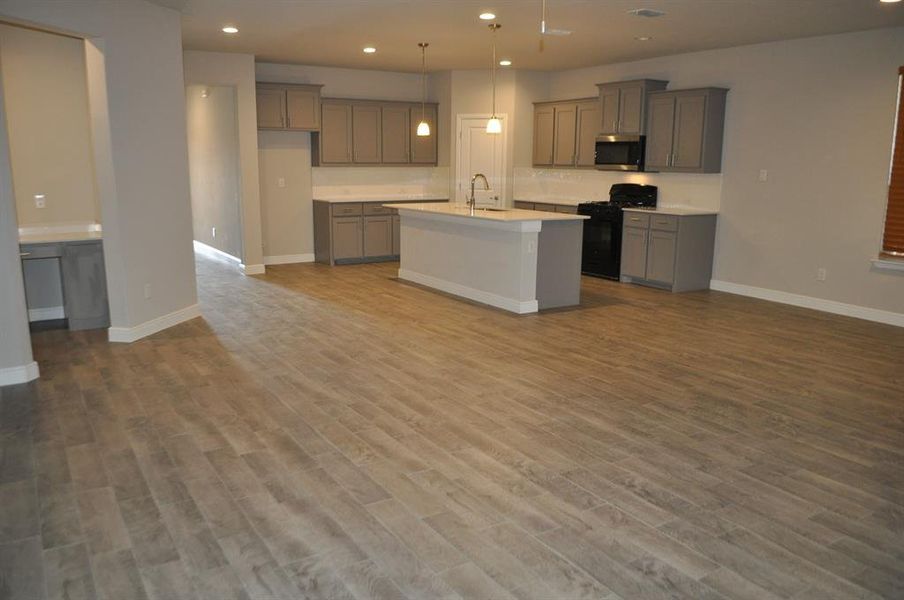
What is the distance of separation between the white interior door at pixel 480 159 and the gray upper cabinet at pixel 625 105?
1.67 metres

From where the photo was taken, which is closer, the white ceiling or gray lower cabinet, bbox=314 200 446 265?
the white ceiling

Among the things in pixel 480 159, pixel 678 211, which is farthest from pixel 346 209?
pixel 678 211

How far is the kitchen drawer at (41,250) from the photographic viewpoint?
5.73 m

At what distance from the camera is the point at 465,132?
10344mm

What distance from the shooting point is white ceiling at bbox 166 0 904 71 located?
5.76 metres

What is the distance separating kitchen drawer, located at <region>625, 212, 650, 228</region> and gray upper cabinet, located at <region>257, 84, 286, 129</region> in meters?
4.76

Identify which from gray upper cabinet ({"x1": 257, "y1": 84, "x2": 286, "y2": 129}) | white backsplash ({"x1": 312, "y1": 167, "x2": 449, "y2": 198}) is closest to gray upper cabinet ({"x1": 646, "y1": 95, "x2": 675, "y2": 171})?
white backsplash ({"x1": 312, "y1": 167, "x2": 449, "y2": 198})

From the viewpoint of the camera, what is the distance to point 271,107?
9.32 m

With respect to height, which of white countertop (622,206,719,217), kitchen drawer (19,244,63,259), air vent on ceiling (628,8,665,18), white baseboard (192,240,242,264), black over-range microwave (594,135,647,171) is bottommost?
white baseboard (192,240,242,264)

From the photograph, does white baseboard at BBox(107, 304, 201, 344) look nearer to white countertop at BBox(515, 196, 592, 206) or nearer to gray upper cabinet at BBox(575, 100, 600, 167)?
white countertop at BBox(515, 196, 592, 206)

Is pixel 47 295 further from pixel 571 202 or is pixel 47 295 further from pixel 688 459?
pixel 571 202

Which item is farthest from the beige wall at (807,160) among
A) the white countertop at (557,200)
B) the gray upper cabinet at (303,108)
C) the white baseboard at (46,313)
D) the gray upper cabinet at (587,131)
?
the white baseboard at (46,313)

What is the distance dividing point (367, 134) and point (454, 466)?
761 cm

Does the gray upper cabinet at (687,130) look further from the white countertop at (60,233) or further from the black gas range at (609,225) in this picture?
the white countertop at (60,233)
